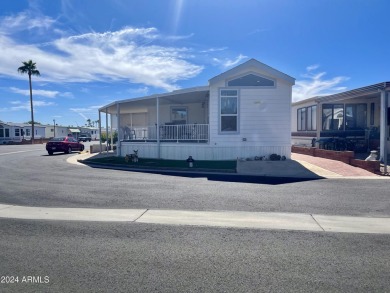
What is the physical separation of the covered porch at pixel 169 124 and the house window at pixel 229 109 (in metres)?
0.97

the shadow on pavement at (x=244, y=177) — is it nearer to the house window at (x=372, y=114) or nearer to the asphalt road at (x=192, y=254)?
the asphalt road at (x=192, y=254)

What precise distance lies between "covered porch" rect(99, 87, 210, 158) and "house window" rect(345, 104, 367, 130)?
9343 millimetres

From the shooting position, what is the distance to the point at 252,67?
1445 cm

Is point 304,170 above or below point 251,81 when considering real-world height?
below

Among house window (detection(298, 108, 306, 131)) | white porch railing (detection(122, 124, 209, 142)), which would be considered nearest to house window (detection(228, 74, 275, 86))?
white porch railing (detection(122, 124, 209, 142))

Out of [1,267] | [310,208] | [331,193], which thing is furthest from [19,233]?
[331,193]

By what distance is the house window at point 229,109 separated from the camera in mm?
14703

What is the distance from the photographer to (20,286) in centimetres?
324

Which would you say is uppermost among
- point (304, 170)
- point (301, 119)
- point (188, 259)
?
point (301, 119)

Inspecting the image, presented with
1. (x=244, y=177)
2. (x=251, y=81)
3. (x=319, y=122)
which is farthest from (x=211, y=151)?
(x=319, y=122)

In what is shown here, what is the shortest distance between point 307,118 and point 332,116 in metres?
2.35

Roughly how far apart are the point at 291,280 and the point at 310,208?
3.55 m

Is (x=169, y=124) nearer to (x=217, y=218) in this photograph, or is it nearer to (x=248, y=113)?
(x=248, y=113)

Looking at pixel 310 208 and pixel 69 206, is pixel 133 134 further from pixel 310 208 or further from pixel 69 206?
pixel 310 208
